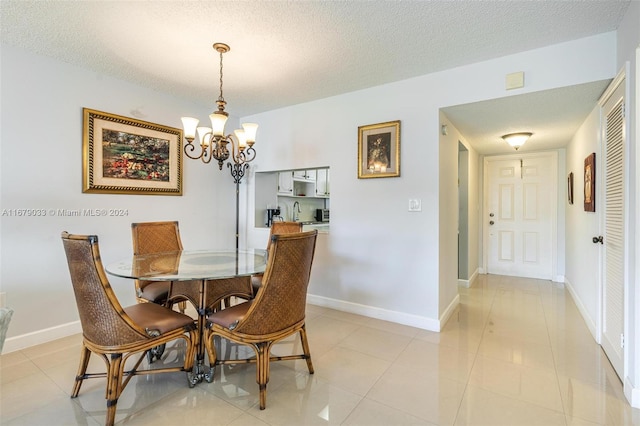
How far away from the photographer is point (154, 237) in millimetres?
2768

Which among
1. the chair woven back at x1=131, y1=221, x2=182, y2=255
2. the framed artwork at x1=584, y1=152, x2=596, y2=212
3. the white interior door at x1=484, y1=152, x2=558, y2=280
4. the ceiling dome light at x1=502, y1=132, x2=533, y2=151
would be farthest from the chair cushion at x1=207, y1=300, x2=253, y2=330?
the white interior door at x1=484, y1=152, x2=558, y2=280

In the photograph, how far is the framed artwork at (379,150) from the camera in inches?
118

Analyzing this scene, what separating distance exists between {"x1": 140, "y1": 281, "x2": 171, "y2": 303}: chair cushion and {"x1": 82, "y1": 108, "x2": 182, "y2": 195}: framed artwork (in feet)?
3.76

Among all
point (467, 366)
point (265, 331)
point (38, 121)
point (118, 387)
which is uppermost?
point (38, 121)

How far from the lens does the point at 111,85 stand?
9.66 feet

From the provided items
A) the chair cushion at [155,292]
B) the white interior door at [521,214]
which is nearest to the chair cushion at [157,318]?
the chair cushion at [155,292]

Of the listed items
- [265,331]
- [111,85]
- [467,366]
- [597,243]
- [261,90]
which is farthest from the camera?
[261,90]

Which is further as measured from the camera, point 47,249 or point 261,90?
point 261,90

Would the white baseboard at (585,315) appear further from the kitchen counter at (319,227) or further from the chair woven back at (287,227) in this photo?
the chair woven back at (287,227)

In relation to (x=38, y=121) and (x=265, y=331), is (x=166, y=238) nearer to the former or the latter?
(x=38, y=121)

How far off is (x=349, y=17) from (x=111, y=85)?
2.43 metres

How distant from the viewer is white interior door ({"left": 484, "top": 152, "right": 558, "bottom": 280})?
15.6 ft

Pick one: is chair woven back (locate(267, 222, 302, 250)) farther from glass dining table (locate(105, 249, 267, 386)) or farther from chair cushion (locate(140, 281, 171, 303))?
chair cushion (locate(140, 281, 171, 303))

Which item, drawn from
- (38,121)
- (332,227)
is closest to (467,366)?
(332,227)
